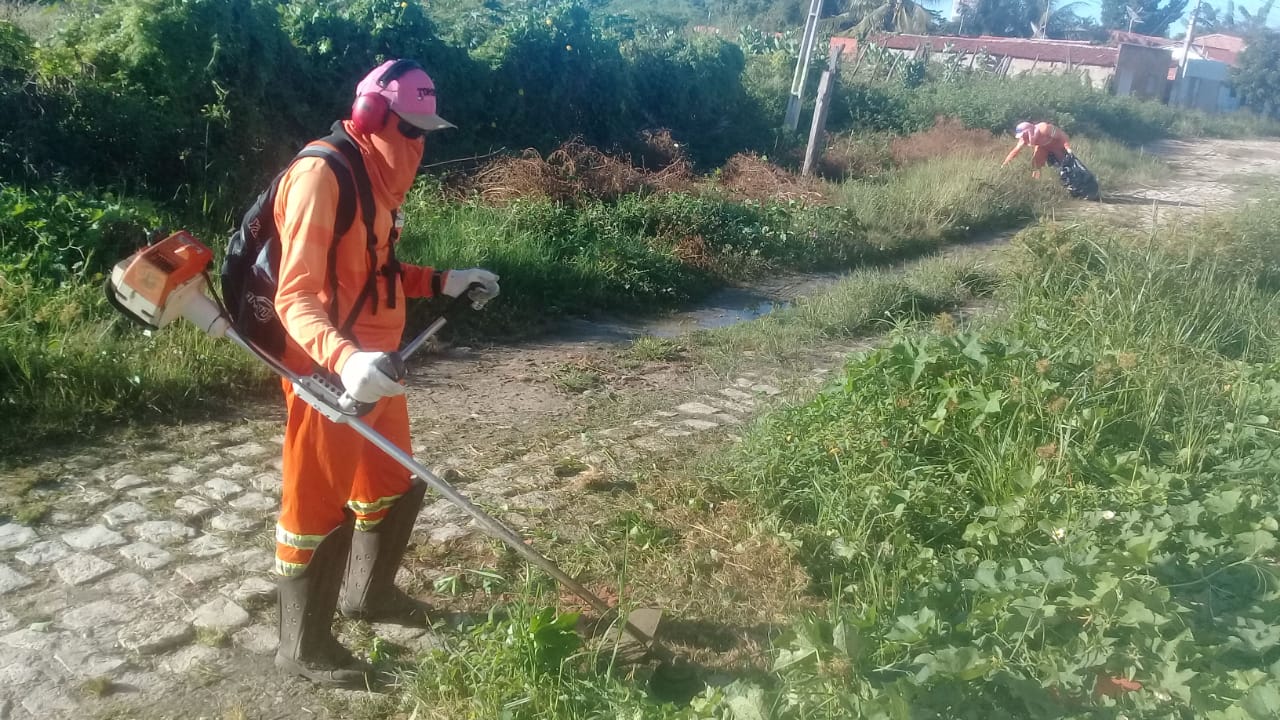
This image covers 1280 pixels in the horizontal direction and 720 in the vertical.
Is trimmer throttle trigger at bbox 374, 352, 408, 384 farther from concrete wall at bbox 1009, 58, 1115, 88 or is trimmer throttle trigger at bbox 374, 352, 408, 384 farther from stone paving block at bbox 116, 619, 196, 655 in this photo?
concrete wall at bbox 1009, 58, 1115, 88

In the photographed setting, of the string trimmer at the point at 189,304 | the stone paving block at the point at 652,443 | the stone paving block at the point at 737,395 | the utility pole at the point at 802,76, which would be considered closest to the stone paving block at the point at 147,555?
the string trimmer at the point at 189,304

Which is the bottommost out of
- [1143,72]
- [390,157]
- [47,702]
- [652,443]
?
[47,702]

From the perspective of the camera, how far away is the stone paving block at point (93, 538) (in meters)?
4.06

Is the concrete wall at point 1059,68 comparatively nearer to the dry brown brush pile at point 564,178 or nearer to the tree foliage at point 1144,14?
the dry brown brush pile at point 564,178

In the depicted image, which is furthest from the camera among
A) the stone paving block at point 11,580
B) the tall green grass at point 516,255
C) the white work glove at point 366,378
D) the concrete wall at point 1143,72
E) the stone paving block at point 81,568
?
the concrete wall at point 1143,72

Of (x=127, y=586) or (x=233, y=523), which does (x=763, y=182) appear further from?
(x=127, y=586)

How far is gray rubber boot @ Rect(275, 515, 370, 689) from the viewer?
322 cm

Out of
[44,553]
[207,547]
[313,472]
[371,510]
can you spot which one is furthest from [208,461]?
[313,472]

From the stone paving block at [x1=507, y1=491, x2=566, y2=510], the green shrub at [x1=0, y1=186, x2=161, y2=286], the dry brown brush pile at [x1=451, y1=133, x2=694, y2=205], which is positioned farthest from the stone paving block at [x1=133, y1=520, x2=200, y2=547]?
the dry brown brush pile at [x1=451, y1=133, x2=694, y2=205]

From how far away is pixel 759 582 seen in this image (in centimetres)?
407

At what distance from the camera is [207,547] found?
4.13 meters

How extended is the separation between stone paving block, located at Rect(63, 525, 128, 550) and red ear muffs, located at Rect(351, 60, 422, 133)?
2222 millimetres

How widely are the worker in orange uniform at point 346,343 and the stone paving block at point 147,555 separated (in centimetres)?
95

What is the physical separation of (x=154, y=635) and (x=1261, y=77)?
57280mm
